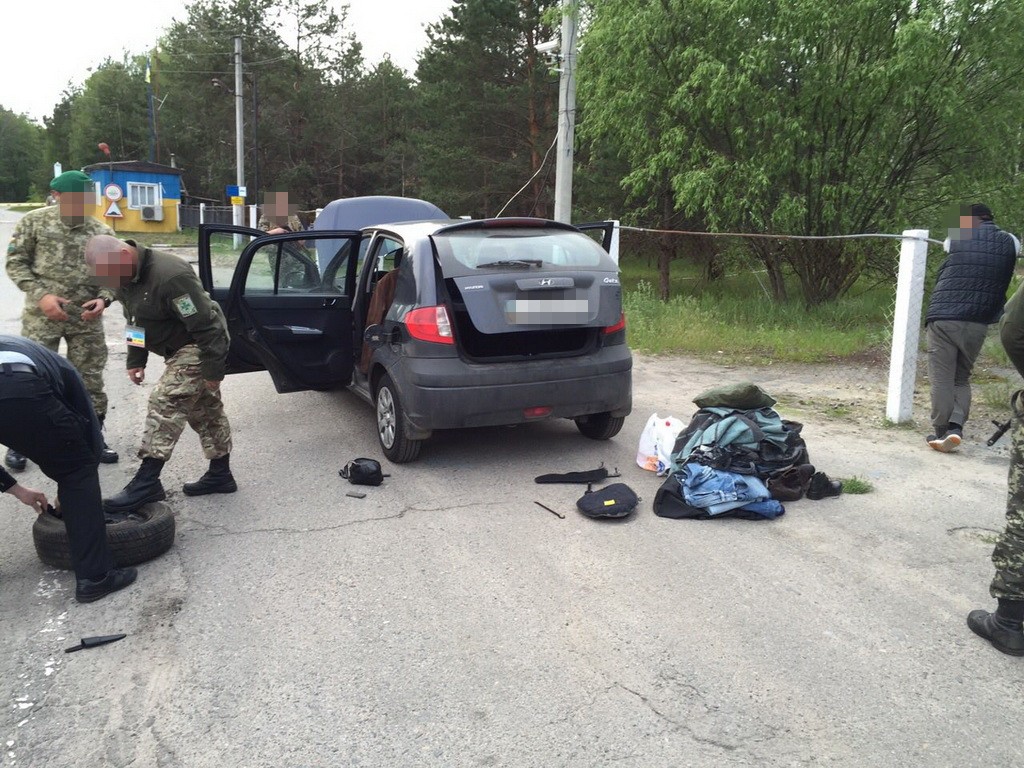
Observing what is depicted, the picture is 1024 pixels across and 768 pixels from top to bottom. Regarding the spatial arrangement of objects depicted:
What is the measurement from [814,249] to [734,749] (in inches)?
472

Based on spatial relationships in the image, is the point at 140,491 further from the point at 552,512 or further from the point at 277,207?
the point at 277,207

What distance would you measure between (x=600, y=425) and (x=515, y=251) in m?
1.51

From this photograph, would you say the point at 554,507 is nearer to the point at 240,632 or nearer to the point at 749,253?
the point at 240,632

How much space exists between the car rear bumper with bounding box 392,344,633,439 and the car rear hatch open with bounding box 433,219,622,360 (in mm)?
140

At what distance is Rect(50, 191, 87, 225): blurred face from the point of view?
5391mm

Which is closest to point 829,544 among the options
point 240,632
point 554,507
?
point 554,507

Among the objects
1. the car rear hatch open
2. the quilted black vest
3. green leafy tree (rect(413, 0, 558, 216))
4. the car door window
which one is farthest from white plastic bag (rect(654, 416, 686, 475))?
green leafy tree (rect(413, 0, 558, 216))

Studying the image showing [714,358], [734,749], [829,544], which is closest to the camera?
[734,749]

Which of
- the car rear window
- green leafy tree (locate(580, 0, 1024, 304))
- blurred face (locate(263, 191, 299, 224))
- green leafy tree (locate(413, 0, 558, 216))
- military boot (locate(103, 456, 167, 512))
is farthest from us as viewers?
green leafy tree (locate(413, 0, 558, 216))

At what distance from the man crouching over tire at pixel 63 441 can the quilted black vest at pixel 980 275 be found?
568 cm

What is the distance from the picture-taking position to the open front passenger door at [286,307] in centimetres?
623

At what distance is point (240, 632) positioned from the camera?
3506 mm

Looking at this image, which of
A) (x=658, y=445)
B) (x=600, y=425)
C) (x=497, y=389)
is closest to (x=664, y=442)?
(x=658, y=445)

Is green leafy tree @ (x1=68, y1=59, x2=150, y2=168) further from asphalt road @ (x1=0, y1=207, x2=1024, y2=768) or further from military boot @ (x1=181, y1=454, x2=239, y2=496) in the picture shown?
asphalt road @ (x1=0, y1=207, x2=1024, y2=768)
